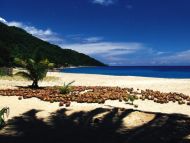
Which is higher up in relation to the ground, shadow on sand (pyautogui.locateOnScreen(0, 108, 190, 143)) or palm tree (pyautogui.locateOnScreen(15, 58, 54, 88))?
palm tree (pyautogui.locateOnScreen(15, 58, 54, 88))

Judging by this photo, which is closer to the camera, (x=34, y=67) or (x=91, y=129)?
(x=91, y=129)

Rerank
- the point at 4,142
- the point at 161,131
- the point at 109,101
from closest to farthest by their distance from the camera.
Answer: the point at 4,142
the point at 161,131
the point at 109,101

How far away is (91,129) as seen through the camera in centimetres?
1077

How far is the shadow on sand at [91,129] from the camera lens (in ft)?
31.4

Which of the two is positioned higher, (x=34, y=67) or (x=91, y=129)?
(x=34, y=67)

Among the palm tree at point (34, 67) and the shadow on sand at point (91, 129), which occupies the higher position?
the palm tree at point (34, 67)

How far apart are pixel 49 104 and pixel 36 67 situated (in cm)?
834

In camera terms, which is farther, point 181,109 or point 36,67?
point 36,67

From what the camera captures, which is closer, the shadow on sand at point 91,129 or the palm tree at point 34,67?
the shadow on sand at point 91,129

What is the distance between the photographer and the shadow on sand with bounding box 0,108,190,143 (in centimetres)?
956

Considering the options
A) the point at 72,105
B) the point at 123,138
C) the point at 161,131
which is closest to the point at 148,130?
the point at 161,131

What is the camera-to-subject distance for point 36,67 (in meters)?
23.7

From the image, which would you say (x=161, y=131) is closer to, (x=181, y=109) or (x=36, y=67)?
(x=181, y=109)

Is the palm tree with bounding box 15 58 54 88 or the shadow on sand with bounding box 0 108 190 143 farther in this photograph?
the palm tree with bounding box 15 58 54 88
